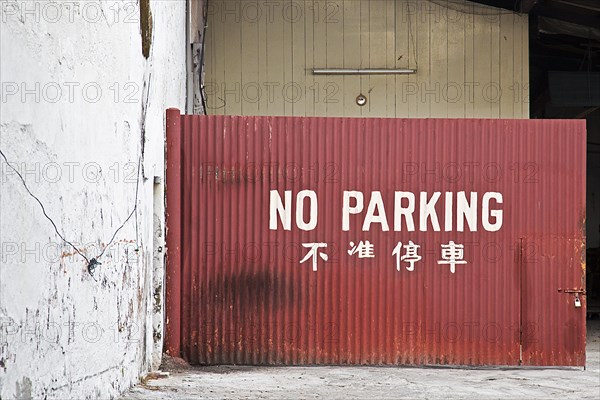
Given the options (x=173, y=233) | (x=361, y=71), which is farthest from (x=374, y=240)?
(x=361, y=71)

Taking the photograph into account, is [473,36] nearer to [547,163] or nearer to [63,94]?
[547,163]

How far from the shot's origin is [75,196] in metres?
6.02

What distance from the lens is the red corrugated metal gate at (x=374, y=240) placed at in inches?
385

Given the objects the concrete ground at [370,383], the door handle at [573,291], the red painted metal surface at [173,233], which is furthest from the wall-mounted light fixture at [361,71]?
the concrete ground at [370,383]

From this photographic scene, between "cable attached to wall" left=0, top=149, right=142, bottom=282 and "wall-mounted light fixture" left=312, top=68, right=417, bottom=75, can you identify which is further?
"wall-mounted light fixture" left=312, top=68, right=417, bottom=75

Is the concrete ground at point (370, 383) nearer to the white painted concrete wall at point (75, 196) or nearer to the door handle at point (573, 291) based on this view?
the white painted concrete wall at point (75, 196)

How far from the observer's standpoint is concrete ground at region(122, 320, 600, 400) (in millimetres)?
8141

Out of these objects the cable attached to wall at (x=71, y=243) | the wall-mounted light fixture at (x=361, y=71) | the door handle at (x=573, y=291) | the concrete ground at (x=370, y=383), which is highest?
the wall-mounted light fixture at (x=361, y=71)

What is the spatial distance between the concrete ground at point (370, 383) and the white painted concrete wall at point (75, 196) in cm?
50

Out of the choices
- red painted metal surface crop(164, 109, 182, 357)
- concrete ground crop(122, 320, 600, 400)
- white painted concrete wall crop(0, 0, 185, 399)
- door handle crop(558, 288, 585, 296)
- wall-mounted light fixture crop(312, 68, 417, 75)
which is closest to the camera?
white painted concrete wall crop(0, 0, 185, 399)

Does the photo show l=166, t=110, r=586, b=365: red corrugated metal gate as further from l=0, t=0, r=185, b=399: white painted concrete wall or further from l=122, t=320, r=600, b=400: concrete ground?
l=0, t=0, r=185, b=399: white painted concrete wall

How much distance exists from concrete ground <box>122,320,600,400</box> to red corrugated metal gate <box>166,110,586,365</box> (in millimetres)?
309

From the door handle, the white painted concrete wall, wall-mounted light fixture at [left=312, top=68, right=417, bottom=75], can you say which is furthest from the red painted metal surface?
wall-mounted light fixture at [left=312, top=68, right=417, bottom=75]

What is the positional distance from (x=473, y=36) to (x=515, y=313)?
7.20m
